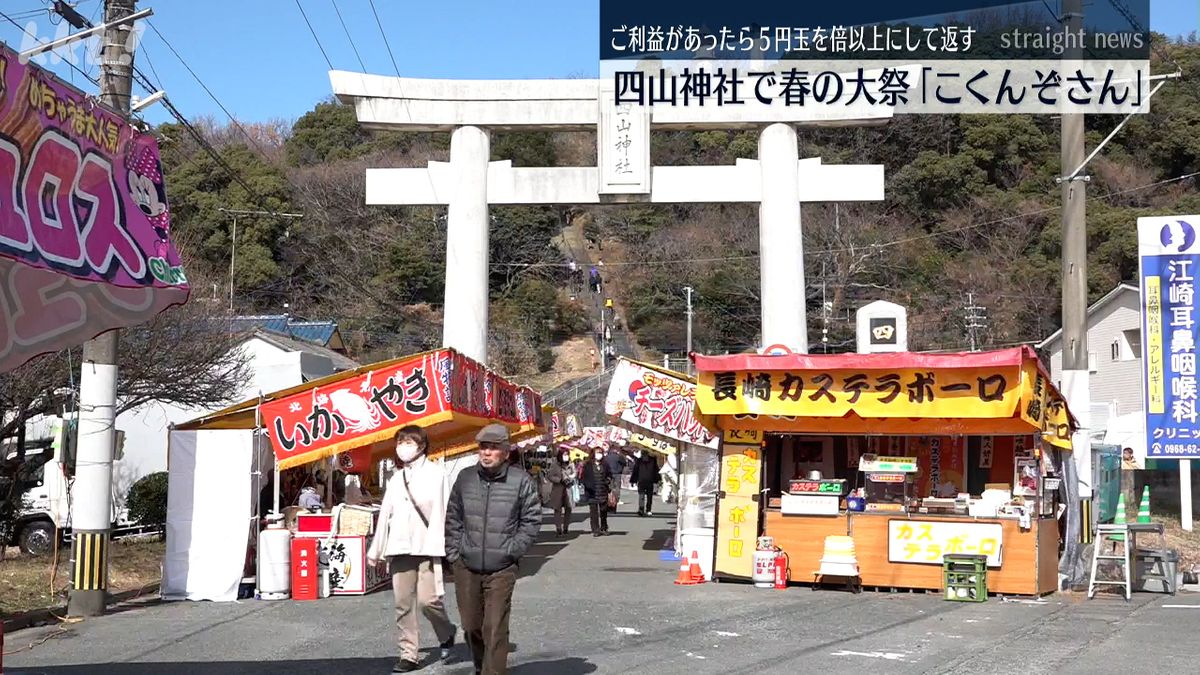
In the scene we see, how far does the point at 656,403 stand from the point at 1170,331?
31.4ft

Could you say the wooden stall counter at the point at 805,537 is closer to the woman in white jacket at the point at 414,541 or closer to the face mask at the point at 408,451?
the woman in white jacket at the point at 414,541

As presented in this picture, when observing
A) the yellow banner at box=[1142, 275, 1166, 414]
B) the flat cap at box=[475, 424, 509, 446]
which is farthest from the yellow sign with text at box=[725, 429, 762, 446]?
the yellow banner at box=[1142, 275, 1166, 414]

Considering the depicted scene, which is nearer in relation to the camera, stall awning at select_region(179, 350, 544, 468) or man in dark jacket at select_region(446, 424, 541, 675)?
man in dark jacket at select_region(446, 424, 541, 675)

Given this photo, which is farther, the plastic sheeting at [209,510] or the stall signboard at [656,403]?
the stall signboard at [656,403]

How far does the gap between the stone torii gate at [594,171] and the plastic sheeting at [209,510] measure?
7466 millimetres

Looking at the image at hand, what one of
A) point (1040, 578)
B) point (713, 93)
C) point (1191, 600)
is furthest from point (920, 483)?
point (713, 93)

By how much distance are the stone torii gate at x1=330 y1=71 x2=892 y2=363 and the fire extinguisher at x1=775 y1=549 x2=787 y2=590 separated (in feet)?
19.1

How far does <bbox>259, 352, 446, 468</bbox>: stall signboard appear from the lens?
44.8 ft

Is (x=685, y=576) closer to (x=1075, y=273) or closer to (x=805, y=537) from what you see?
(x=805, y=537)

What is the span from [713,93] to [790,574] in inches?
344

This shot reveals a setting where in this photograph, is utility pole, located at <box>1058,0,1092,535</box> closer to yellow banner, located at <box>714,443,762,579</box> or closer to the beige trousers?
yellow banner, located at <box>714,443,762,579</box>

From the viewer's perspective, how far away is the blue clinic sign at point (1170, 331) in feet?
67.2

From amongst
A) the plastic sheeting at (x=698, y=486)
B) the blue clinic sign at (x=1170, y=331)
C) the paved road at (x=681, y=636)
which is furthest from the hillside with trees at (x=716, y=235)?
the paved road at (x=681, y=636)

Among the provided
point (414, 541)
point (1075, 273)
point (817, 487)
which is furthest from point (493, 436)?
point (1075, 273)
